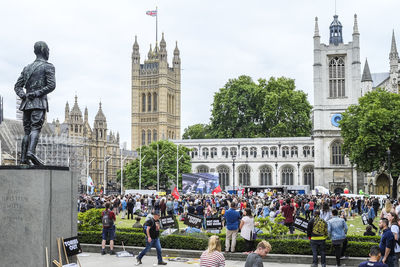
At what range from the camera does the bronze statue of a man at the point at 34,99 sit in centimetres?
1068

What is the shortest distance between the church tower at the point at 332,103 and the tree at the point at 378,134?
16.7 m

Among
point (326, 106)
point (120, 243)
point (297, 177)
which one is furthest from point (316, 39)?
point (120, 243)

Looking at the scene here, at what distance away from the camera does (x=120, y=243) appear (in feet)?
56.4

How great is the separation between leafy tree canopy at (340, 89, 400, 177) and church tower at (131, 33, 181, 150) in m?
76.0

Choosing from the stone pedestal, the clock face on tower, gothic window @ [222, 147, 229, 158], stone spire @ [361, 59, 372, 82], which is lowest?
the stone pedestal

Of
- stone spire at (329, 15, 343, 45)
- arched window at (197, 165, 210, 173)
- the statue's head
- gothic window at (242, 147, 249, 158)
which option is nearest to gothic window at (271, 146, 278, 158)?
gothic window at (242, 147, 249, 158)

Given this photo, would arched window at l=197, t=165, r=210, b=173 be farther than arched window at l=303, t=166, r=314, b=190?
Yes

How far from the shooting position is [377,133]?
1763 inches

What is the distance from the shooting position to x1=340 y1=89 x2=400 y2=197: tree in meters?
44.5

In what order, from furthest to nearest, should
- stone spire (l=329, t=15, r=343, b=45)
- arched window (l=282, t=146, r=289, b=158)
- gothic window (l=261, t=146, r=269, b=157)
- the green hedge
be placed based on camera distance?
gothic window (l=261, t=146, r=269, b=157)
arched window (l=282, t=146, r=289, b=158)
stone spire (l=329, t=15, r=343, b=45)
the green hedge

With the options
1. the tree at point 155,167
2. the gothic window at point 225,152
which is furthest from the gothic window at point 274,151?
the tree at point 155,167

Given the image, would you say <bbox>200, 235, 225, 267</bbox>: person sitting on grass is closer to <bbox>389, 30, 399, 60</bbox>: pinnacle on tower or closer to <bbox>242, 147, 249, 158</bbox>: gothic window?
<bbox>242, 147, 249, 158</bbox>: gothic window

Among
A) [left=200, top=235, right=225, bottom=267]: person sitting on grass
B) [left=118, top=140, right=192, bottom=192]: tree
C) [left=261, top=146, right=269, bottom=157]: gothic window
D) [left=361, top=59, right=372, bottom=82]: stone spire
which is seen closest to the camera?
[left=200, top=235, right=225, bottom=267]: person sitting on grass

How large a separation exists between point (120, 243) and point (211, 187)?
3695 cm
